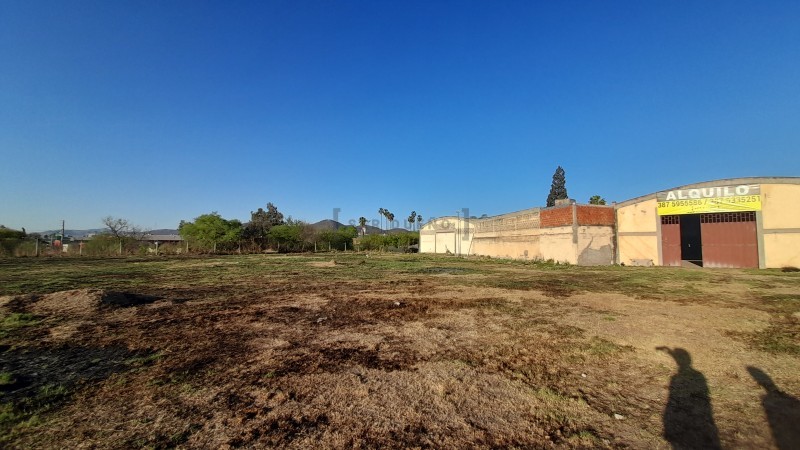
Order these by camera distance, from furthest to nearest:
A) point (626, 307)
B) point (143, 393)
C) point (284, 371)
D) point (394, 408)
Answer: point (626, 307)
point (284, 371)
point (143, 393)
point (394, 408)

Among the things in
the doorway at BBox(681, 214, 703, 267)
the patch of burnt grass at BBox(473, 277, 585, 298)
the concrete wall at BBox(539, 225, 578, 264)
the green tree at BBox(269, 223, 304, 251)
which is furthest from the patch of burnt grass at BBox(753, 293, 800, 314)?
the green tree at BBox(269, 223, 304, 251)

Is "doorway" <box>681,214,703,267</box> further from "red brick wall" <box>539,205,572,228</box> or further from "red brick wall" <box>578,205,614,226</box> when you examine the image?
"red brick wall" <box>539,205,572,228</box>

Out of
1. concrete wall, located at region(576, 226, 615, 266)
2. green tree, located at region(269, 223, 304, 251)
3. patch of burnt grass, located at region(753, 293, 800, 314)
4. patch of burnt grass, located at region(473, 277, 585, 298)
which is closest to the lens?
patch of burnt grass, located at region(753, 293, 800, 314)

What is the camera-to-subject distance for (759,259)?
1838 centimetres

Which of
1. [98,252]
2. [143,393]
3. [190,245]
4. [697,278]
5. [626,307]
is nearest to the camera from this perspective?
[143,393]

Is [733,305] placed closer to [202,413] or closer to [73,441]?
[202,413]

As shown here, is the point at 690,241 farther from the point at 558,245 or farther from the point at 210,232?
the point at 210,232

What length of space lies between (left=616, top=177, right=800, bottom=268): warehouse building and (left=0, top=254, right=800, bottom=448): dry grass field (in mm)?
14732

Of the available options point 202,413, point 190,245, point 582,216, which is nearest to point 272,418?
point 202,413

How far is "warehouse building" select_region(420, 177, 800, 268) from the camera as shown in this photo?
711 inches

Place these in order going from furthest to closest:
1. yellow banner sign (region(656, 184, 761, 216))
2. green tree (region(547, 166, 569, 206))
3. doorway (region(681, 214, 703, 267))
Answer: green tree (region(547, 166, 569, 206)) → doorway (region(681, 214, 703, 267)) → yellow banner sign (region(656, 184, 761, 216))

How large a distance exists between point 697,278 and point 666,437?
16306 millimetres

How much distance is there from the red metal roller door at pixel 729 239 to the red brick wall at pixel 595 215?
15.6 ft

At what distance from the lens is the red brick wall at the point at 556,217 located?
23.0 m
